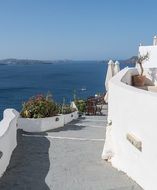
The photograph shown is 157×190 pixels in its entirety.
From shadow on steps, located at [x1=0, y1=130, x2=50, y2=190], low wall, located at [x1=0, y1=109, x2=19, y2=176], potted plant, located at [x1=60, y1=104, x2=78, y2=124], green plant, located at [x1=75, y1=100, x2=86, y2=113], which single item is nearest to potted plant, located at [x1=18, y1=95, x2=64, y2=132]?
potted plant, located at [x1=60, y1=104, x2=78, y2=124]

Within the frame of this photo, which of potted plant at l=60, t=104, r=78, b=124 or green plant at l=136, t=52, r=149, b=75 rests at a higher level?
green plant at l=136, t=52, r=149, b=75

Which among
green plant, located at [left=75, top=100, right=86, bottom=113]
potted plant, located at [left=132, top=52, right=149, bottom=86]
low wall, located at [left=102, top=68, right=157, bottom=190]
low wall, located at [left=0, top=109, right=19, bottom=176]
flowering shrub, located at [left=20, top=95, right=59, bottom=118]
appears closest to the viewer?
low wall, located at [left=102, top=68, right=157, bottom=190]

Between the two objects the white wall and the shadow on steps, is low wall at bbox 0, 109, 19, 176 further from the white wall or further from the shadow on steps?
the white wall

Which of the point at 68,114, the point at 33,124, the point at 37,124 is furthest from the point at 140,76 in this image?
the point at 33,124

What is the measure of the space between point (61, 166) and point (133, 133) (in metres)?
2.05

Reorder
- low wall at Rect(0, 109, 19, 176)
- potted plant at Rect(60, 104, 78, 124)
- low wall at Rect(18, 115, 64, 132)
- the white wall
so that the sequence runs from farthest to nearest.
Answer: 1. potted plant at Rect(60, 104, 78, 124)
2. the white wall
3. low wall at Rect(18, 115, 64, 132)
4. low wall at Rect(0, 109, 19, 176)

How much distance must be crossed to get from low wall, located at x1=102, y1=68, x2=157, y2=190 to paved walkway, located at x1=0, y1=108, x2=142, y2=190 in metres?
0.27

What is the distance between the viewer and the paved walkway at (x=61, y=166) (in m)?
7.29

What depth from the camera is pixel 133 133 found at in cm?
733

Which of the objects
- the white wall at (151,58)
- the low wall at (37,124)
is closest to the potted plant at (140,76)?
the white wall at (151,58)

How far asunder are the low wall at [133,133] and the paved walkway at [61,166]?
272 mm

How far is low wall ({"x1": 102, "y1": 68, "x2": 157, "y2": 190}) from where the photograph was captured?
6453mm

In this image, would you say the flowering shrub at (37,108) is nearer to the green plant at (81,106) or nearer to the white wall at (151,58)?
the white wall at (151,58)

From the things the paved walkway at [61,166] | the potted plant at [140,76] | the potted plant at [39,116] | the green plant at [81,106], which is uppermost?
the potted plant at [140,76]
